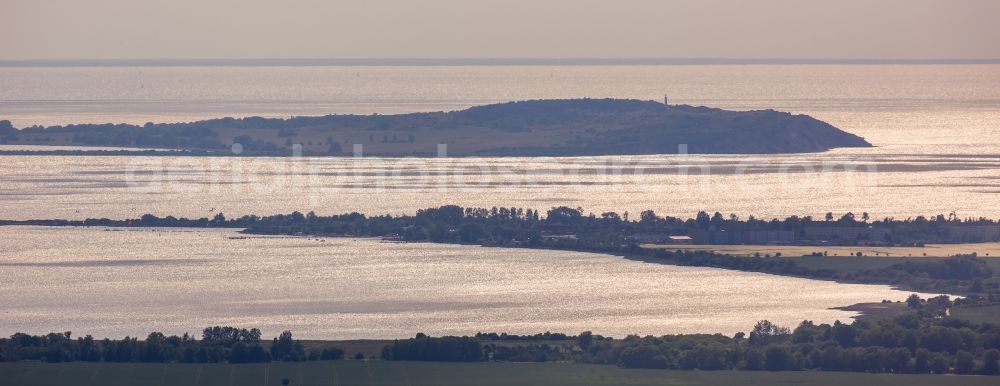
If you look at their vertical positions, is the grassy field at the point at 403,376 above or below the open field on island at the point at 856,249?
below

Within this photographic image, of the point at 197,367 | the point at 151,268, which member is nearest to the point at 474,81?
the point at 151,268

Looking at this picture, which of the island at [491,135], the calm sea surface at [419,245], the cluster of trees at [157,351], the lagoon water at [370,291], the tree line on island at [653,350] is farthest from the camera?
the island at [491,135]

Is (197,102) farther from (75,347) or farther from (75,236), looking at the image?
(75,347)

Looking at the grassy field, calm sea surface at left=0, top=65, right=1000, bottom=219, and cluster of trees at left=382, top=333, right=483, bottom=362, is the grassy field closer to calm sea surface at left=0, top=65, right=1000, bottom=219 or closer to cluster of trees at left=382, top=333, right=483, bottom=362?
cluster of trees at left=382, top=333, right=483, bottom=362

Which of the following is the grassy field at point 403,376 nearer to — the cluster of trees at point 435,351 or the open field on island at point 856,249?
the cluster of trees at point 435,351

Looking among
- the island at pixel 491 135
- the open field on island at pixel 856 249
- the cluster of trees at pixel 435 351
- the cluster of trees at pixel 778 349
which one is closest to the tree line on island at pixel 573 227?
the open field on island at pixel 856 249

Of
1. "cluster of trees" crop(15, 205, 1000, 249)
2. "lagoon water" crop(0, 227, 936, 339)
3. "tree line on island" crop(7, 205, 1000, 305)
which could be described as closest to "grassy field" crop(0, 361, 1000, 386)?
"lagoon water" crop(0, 227, 936, 339)
